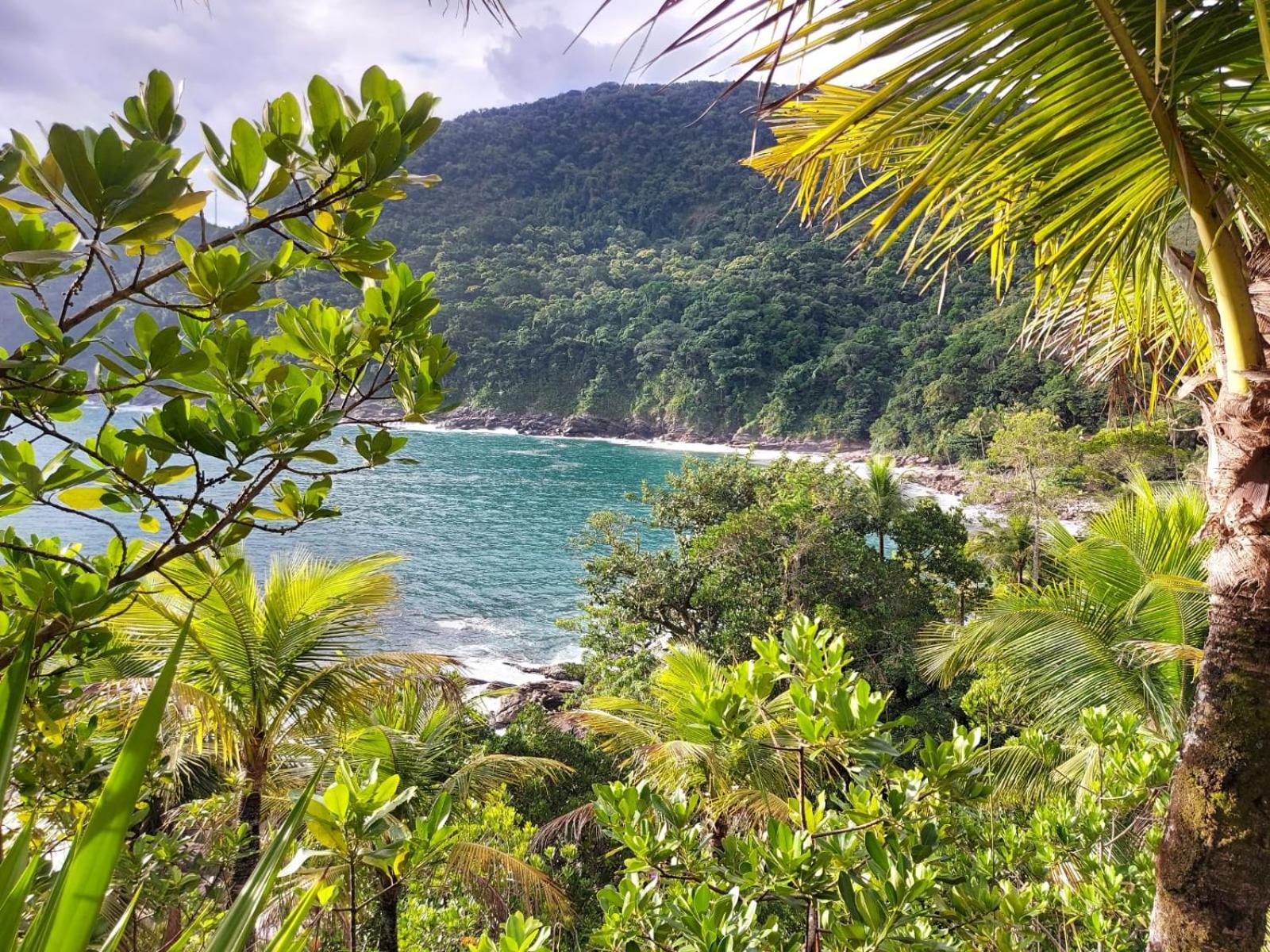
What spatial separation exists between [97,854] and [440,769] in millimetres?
5640

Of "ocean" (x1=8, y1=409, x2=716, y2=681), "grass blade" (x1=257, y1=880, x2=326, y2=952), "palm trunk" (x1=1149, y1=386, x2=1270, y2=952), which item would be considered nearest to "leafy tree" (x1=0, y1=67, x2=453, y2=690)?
"grass blade" (x1=257, y1=880, x2=326, y2=952)

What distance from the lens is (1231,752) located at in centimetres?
102

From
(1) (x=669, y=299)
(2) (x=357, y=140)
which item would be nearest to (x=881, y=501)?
(2) (x=357, y=140)

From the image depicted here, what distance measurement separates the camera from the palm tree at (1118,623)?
4062mm

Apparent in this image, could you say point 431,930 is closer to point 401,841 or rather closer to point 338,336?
point 401,841

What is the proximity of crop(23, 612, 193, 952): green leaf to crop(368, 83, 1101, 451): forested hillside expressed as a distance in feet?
79.8

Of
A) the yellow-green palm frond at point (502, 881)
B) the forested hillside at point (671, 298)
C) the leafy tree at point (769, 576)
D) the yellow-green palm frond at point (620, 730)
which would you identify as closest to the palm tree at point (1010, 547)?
the leafy tree at point (769, 576)

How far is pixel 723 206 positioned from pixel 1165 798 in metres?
71.8

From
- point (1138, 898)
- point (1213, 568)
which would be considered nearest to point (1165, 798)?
point (1138, 898)

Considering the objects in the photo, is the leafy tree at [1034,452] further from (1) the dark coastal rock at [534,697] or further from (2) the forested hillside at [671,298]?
(2) the forested hillside at [671,298]

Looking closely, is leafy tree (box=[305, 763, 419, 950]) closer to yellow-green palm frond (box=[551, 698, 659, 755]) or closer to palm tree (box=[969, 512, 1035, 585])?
yellow-green palm frond (box=[551, 698, 659, 755])

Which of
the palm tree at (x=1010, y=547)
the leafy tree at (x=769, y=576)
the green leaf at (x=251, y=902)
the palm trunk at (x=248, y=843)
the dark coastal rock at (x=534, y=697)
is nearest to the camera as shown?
the green leaf at (x=251, y=902)

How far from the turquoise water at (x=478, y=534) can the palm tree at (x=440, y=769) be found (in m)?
4.12

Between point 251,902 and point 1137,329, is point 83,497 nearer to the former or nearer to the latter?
point 251,902
